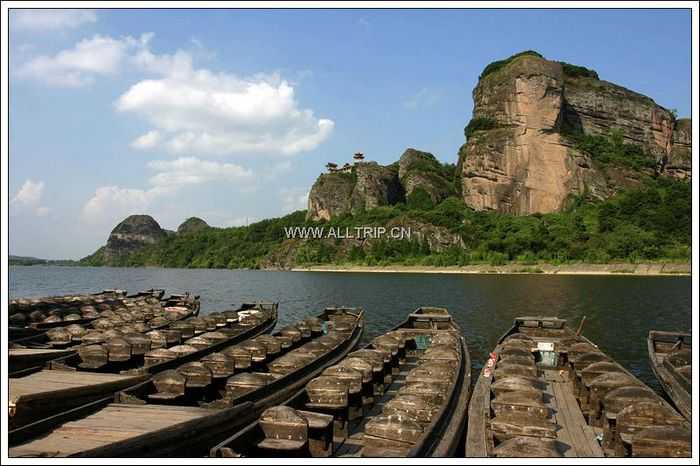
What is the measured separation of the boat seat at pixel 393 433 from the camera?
11359 mm

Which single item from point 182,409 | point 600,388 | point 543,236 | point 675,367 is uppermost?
point 543,236

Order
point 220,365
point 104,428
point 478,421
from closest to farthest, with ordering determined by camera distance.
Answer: point 104,428 → point 478,421 → point 220,365

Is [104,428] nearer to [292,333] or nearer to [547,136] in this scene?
[292,333]

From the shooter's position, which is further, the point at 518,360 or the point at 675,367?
the point at 675,367

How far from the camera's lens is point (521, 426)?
11.5 m

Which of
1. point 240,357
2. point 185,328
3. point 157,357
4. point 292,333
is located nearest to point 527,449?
point 240,357

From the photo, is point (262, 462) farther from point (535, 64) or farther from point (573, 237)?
point (535, 64)

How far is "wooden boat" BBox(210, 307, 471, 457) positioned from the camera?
11469 millimetres

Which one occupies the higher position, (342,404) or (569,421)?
(342,404)

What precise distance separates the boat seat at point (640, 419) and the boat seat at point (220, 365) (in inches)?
465

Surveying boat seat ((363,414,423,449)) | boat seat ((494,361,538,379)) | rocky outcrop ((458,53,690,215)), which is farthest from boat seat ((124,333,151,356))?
rocky outcrop ((458,53,690,215))

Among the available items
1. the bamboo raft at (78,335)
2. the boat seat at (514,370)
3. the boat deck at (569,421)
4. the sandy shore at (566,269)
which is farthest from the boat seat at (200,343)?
the sandy shore at (566,269)

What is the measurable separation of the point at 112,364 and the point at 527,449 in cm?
1700

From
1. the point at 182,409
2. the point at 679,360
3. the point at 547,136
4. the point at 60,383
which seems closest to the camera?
the point at 182,409
